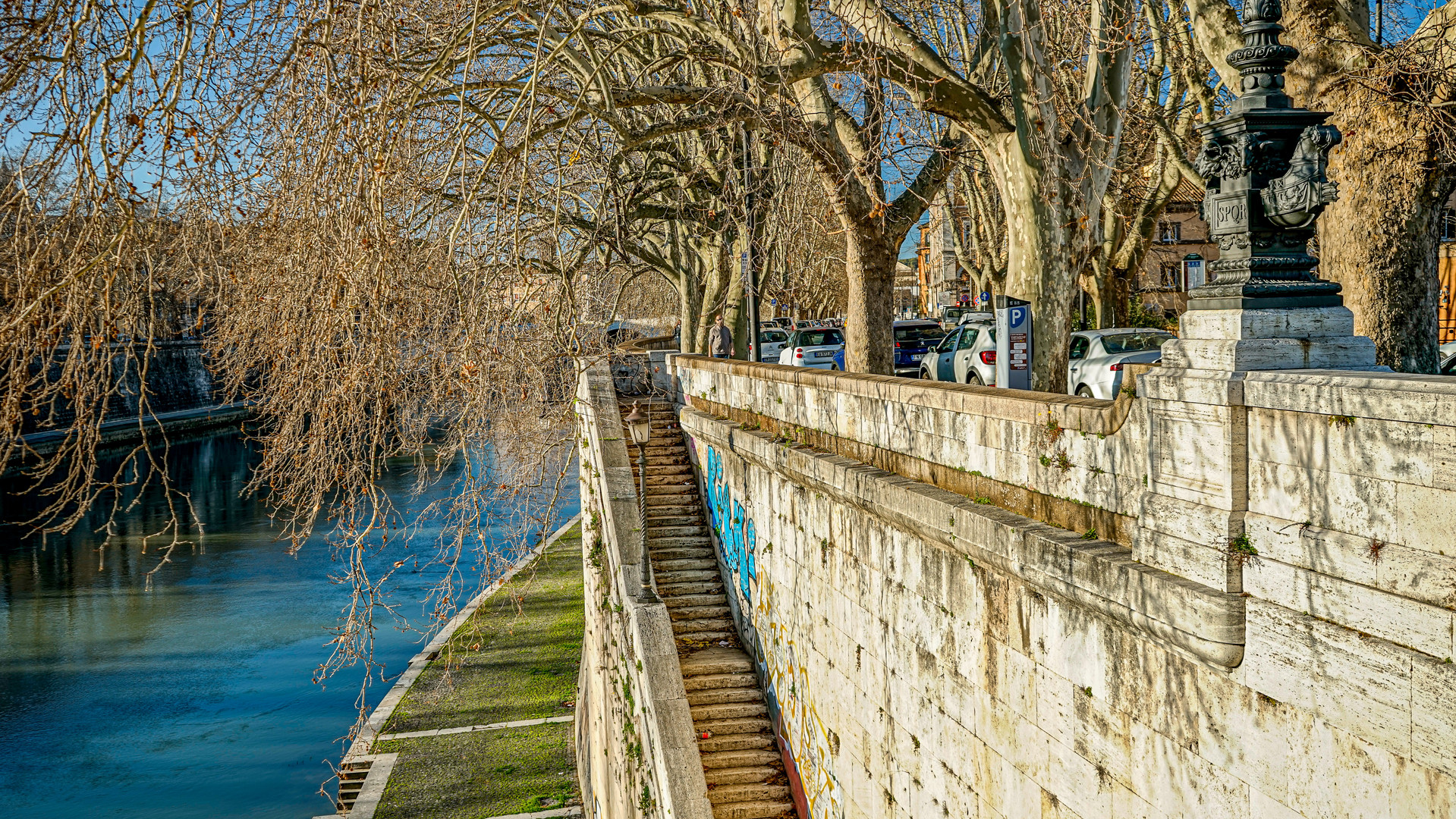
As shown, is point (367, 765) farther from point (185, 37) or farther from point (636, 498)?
point (185, 37)

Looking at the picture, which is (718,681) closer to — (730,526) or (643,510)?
(730,526)

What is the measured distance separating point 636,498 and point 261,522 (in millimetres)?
23764

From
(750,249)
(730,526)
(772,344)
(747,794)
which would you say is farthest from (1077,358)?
(772,344)

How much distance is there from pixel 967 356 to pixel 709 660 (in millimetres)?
7313

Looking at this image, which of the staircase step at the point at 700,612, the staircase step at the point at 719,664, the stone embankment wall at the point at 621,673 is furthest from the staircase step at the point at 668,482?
the staircase step at the point at 719,664

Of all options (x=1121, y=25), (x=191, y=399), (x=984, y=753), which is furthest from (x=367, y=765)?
(x=191, y=399)

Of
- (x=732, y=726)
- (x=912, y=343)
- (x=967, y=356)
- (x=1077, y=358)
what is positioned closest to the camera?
(x=732, y=726)

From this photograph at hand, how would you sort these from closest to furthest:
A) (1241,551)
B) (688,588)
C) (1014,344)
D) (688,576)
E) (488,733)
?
(1241,551) → (1014,344) → (688,588) → (688,576) → (488,733)

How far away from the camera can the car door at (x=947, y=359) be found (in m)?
18.6

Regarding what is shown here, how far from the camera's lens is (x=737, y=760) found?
1116 cm

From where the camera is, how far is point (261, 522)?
33.6 m

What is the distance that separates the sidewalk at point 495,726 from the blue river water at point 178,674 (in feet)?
4.30

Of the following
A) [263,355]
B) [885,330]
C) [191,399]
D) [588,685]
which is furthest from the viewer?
[191,399]

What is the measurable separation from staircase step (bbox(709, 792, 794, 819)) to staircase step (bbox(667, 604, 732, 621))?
8.36 ft
